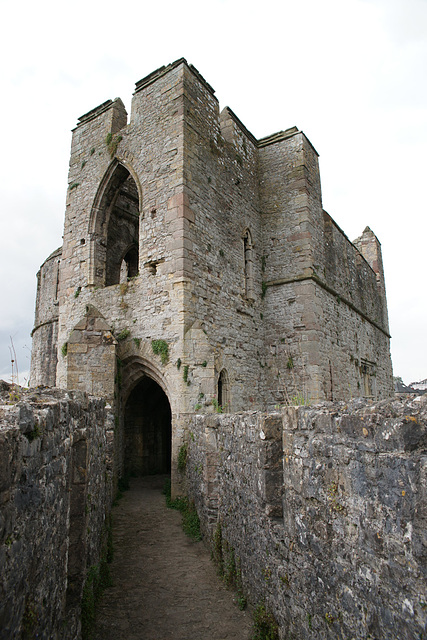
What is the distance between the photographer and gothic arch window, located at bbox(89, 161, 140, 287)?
40.3 ft

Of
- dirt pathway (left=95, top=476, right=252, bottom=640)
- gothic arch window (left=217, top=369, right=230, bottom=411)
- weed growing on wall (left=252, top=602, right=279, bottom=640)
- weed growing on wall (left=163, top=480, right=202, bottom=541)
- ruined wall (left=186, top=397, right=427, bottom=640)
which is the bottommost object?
dirt pathway (left=95, top=476, right=252, bottom=640)

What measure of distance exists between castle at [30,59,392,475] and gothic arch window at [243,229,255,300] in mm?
41

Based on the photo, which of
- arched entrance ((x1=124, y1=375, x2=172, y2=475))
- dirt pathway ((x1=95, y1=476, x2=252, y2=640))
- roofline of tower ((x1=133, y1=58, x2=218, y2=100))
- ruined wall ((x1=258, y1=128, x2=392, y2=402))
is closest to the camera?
dirt pathway ((x1=95, y1=476, x2=252, y2=640))

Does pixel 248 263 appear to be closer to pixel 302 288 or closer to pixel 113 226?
pixel 302 288

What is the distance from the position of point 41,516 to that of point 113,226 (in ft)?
39.0

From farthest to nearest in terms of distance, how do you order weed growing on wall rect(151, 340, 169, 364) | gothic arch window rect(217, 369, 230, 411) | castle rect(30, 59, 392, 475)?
1. gothic arch window rect(217, 369, 230, 411)
2. castle rect(30, 59, 392, 475)
3. weed growing on wall rect(151, 340, 169, 364)

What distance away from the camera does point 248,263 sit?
12570mm

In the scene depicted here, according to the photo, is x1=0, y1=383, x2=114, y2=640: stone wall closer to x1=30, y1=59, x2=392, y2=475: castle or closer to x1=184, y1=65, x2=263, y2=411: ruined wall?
x1=30, y1=59, x2=392, y2=475: castle

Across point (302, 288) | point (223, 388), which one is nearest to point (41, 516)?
point (223, 388)

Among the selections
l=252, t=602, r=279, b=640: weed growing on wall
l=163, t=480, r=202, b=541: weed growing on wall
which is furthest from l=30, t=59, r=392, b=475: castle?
l=252, t=602, r=279, b=640: weed growing on wall

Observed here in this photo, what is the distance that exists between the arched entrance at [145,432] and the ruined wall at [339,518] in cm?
798

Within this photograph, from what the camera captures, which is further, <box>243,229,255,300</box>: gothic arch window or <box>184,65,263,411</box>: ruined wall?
<box>243,229,255,300</box>: gothic arch window

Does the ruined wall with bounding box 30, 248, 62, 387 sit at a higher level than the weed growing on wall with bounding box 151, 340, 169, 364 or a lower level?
higher

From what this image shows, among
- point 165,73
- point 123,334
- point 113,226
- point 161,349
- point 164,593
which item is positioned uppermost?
point 165,73
